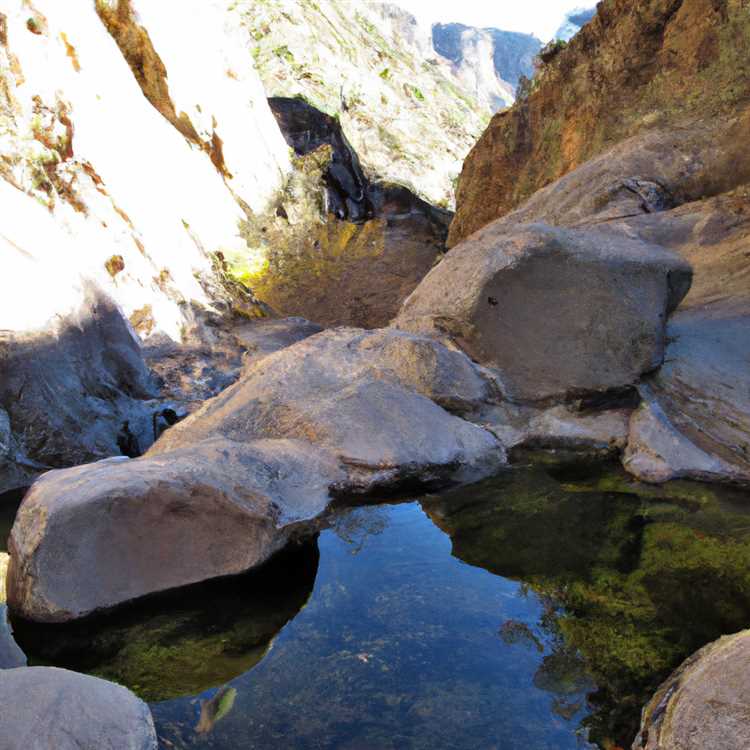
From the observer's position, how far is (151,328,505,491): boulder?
4480mm

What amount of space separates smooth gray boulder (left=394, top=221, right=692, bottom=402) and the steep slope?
2262cm

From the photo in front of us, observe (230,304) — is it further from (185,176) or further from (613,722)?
(613,722)

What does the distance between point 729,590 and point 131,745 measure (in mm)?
2515

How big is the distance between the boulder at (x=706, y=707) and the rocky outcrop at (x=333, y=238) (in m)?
13.4

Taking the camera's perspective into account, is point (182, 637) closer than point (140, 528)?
Yes

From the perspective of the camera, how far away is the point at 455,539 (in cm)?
397

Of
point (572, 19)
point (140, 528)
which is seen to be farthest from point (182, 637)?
point (572, 19)

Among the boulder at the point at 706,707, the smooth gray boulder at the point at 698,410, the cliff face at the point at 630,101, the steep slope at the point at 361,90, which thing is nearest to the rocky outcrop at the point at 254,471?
the smooth gray boulder at the point at 698,410

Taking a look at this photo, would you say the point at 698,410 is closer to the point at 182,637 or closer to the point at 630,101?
the point at 182,637

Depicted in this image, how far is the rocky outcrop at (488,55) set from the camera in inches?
3639

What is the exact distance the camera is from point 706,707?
7.15 feet

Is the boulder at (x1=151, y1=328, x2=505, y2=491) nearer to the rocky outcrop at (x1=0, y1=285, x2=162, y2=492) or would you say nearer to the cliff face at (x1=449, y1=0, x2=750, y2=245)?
the rocky outcrop at (x1=0, y1=285, x2=162, y2=492)

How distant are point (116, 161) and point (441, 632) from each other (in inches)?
422

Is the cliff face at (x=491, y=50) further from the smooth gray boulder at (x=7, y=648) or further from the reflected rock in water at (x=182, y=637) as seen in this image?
the smooth gray boulder at (x=7, y=648)
